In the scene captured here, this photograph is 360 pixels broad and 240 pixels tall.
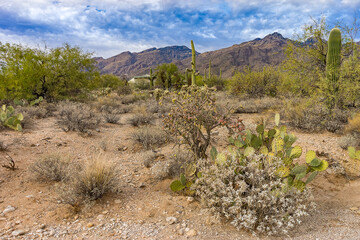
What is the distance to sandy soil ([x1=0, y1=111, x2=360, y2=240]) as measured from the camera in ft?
9.34

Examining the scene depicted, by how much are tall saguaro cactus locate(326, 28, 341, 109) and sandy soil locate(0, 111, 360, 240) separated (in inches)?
147

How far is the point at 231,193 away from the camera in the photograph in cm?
308

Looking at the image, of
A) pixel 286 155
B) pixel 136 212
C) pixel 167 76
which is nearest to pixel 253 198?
pixel 286 155

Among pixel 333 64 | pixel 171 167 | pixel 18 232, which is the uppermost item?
pixel 333 64

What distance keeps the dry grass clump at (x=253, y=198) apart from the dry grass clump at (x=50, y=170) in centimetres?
254

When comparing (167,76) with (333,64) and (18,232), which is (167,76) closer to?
(333,64)

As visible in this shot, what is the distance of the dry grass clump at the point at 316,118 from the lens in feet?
25.1

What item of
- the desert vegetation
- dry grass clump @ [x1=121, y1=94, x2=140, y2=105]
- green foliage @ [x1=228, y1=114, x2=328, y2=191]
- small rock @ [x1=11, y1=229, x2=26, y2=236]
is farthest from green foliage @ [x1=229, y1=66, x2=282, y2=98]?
small rock @ [x1=11, y1=229, x2=26, y2=236]

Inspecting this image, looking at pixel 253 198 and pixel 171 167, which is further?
pixel 171 167

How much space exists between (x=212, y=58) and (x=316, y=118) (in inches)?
3442

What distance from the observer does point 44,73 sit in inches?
509

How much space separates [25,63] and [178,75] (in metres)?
17.9

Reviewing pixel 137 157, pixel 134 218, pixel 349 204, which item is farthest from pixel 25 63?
pixel 349 204

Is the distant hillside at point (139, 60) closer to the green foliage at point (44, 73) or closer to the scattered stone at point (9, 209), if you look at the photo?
the green foliage at point (44, 73)
